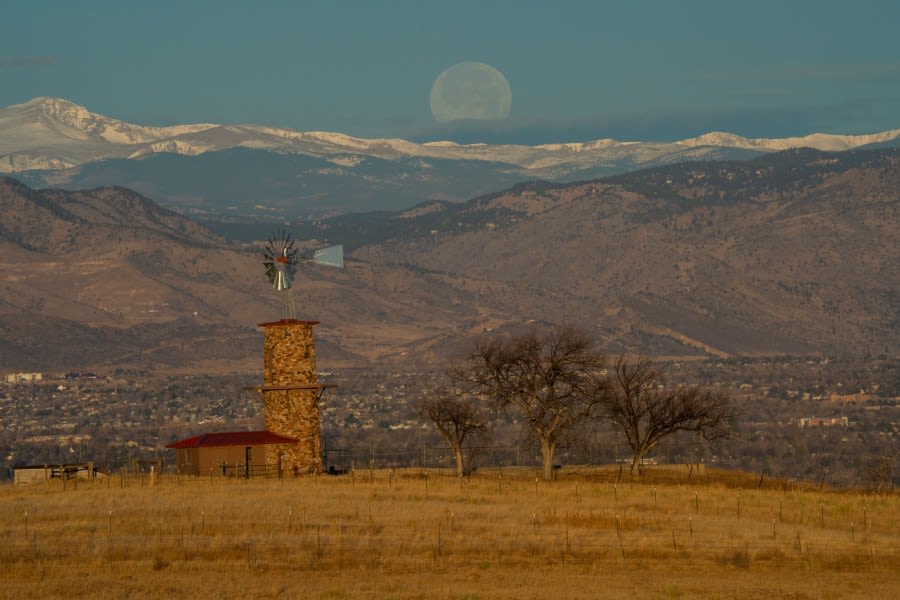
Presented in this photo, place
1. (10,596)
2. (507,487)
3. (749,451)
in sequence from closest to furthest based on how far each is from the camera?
(10,596), (507,487), (749,451)

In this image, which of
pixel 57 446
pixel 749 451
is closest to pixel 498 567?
pixel 749 451

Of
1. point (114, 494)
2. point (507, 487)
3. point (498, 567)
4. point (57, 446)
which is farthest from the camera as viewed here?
point (57, 446)

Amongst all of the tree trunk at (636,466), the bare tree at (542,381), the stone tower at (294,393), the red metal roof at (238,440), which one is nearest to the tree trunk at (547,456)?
the bare tree at (542,381)

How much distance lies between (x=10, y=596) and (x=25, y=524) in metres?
14.4

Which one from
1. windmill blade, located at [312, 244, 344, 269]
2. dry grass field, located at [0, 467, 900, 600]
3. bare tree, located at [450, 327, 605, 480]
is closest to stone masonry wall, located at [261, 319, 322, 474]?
bare tree, located at [450, 327, 605, 480]

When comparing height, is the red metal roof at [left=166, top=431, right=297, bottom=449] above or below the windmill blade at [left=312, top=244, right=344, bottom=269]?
below

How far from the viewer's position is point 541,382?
9438 cm

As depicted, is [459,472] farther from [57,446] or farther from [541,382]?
[57,446]

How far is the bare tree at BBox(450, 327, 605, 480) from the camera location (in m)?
93.4

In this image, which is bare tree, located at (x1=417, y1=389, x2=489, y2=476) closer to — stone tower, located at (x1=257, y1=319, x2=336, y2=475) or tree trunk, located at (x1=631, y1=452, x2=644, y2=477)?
tree trunk, located at (x1=631, y1=452, x2=644, y2=477)

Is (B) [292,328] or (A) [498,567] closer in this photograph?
(A) [498,567]

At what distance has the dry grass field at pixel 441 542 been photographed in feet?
172

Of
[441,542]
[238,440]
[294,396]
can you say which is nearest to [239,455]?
[238,440]

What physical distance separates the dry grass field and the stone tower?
10.2 metres
